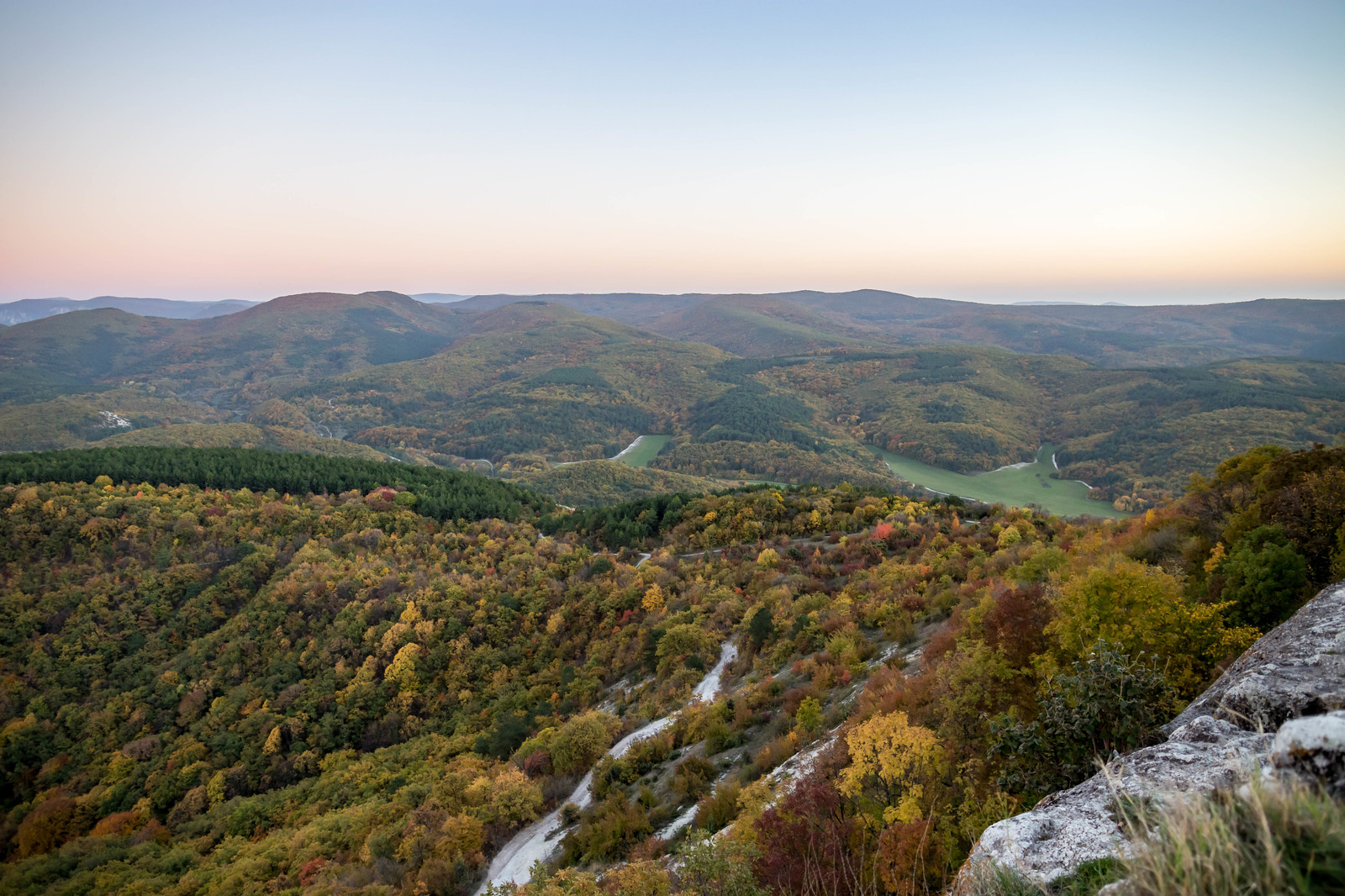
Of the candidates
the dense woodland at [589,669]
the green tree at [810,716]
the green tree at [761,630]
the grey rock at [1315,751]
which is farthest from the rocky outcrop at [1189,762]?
the green tree at [761,630]

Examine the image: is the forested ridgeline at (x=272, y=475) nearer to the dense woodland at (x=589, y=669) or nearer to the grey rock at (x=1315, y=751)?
the dense woodland at (x=589, y=669)

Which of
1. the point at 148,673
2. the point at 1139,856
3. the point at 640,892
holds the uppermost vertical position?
the point at 1139,856

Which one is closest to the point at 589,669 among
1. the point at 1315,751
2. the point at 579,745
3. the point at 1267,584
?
the point at 579,745

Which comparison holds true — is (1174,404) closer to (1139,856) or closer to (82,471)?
(1139,856)

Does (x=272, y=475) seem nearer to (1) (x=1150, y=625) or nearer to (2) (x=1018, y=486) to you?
(1) (x=1150, y=625)

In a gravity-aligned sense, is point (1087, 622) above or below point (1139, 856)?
below

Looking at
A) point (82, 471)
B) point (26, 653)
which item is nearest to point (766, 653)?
point (26, 653)

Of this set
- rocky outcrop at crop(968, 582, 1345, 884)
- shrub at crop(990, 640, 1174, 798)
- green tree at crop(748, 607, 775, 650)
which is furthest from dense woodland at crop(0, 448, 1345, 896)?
rocky outcrop at crop(968, 582, 1345, 884)

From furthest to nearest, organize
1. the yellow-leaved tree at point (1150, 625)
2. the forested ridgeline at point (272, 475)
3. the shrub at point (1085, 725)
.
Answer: the forested ridgeline at point (272, 475)
the yellow-leaved tree at point (1150, 625)
the shrub at point (1085, 725)
